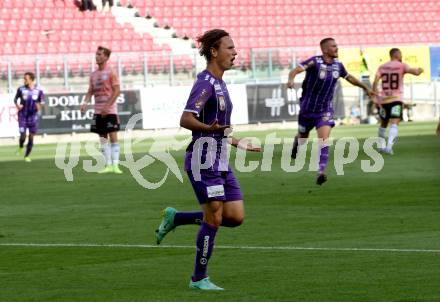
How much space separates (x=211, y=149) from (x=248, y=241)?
10.9ft

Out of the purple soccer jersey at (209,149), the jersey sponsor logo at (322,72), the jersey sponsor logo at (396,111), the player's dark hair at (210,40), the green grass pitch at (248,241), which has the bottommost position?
the green grass pitch at (248,241)

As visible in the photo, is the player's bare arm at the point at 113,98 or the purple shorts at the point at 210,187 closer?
the purple shorts at the point at 210,187

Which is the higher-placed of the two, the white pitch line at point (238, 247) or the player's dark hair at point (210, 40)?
the player's dark hair at point (210, 40)

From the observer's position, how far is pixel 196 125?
986 cm

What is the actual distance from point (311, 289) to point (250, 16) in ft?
147

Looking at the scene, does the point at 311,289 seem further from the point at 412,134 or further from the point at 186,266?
the point at 412,134

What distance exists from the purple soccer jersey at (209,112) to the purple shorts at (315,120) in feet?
38.1

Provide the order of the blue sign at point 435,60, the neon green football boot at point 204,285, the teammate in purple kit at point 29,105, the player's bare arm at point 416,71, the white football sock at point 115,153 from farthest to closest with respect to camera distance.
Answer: the blue sign at point 435,60
the teammate in purple kit at point 29,105
the player's bare arm at point 416,71
the white football sock at point 115,153
the neon green football boot at point 204,285

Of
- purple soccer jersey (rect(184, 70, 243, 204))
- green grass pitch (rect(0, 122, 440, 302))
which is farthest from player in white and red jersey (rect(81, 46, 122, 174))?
purple soccer jersey (rect(184, 70, 243, 204))

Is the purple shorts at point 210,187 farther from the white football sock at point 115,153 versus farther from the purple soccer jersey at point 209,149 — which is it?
the white football sock at point 115,153

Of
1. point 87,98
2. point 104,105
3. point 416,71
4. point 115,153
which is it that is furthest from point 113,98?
point 416,71

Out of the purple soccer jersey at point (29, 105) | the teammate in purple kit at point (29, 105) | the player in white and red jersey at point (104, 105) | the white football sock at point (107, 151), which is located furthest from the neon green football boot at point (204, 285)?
the purple soccer jersey at point (29, 105)

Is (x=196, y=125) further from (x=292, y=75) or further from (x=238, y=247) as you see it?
(x=292, y=75)

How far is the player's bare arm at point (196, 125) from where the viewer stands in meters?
9.77
